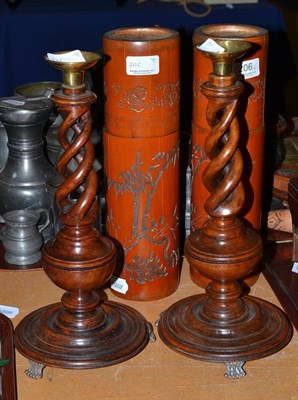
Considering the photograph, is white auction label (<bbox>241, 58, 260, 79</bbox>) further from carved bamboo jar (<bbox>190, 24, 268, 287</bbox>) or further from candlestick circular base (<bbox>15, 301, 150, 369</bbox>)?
candlestick circular base (<bbox>15, 301, 150, 369</bbox>)

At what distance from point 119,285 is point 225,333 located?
24cm

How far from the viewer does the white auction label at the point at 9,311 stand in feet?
4.66

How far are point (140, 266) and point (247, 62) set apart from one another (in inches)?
15.3

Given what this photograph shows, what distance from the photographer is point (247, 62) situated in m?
1.37

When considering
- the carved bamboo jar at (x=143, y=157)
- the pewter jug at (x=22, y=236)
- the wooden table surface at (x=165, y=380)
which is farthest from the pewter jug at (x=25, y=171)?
the wooden table surface at (x=165, y=380)

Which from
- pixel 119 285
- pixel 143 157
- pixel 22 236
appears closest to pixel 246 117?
pixel 143 157

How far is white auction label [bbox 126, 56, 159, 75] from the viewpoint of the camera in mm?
1310

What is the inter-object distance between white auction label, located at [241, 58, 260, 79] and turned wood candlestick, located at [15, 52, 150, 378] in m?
0.29

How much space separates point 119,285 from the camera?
1.47 metres

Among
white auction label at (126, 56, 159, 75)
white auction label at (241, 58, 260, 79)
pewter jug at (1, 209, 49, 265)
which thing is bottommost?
pewter jug at (1, 209, 49, 265)

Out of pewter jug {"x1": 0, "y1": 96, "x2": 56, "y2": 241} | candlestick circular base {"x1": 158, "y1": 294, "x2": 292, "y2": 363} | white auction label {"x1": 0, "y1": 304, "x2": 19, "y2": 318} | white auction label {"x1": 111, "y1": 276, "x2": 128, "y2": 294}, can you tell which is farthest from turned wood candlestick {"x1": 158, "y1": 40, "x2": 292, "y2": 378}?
pewter jug {"x1": 0, "y1": 96, "x2": 56, "y2": 241}

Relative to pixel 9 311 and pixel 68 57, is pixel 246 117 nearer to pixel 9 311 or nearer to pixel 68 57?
pixel 68 57

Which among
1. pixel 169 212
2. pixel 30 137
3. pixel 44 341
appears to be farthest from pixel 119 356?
pixel 30 137

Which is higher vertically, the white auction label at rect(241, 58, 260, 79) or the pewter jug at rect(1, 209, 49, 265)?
the white auction label at rect(241, 58, 260, 79)
